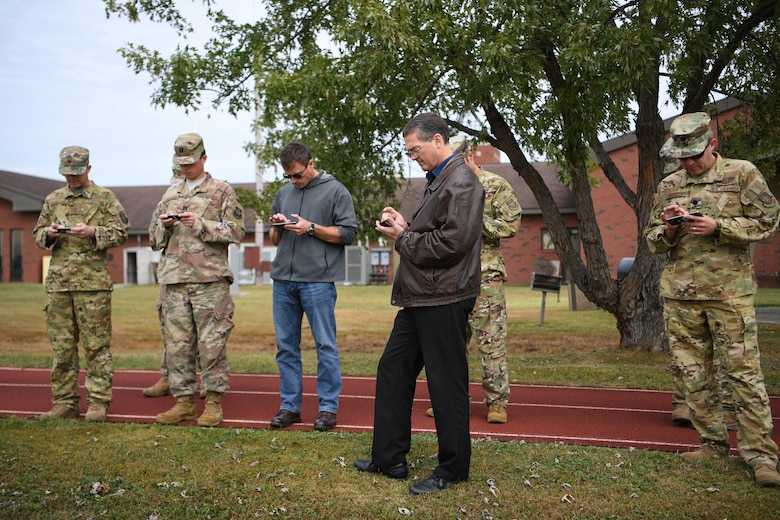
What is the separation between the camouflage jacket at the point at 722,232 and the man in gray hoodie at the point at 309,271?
2610 mm

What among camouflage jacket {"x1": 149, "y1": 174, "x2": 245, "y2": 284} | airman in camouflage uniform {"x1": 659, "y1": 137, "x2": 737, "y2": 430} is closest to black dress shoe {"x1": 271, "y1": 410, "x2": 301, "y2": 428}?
camouflage jacket {"x1": 149, "y1": 174, "x2": 245, "y2": 284}

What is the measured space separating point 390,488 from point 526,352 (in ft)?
27.5

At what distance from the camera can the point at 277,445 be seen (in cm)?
581

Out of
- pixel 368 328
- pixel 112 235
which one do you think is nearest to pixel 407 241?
pixel 112 235

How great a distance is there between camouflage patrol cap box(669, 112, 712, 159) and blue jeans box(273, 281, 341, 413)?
2958 millimetres

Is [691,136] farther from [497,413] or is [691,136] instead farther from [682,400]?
[497,413]

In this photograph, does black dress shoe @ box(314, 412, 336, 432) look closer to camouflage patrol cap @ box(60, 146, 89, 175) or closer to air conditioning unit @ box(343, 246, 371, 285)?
camouflage patrol cap @ box(60, 146, 89, 175)

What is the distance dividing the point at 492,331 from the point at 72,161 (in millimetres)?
3985

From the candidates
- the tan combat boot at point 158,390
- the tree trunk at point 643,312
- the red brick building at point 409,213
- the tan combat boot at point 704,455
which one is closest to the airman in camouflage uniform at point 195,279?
the tan combat boot at point 158,390

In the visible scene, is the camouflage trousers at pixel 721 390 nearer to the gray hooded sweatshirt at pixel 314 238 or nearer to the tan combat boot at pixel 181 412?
the gray hooded sweatshirt at pixel 314 238

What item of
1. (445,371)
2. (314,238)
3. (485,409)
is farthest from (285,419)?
(445,371)

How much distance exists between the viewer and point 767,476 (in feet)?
15.7

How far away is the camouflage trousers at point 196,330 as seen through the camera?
659cm

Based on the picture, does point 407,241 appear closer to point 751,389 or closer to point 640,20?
point 751,389
